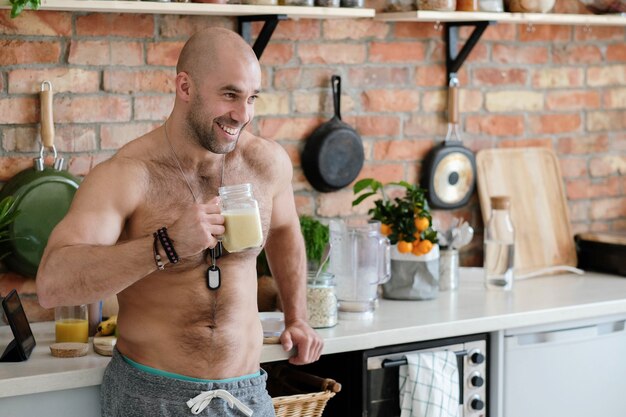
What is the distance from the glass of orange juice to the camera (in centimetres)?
280

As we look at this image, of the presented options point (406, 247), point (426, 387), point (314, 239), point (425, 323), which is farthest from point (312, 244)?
point (426, 387)

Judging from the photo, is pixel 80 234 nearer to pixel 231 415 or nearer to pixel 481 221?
pixel 231 415

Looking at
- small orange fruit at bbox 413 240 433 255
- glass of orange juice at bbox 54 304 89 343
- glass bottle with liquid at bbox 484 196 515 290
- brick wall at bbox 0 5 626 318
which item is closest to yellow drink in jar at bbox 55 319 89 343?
glass of orange juice at bbox 54 304 89 343

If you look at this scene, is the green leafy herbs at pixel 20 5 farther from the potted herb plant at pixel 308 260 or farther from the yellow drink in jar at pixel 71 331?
the potted herb plant at pixel 308 260

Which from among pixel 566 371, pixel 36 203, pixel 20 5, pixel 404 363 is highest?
pixel 20 5

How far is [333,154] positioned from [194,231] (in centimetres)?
143

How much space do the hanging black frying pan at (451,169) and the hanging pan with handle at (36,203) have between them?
136cm

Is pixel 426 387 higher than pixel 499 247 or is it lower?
lower

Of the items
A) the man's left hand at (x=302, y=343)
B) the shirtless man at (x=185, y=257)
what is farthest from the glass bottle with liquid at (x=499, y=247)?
the shirtless man at (x=185, y=257)

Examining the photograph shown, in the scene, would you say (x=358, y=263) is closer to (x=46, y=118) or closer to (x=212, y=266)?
(x=212, y=266)

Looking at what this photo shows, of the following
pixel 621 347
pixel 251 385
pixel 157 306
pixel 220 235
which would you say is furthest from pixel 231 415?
pixel 621 347

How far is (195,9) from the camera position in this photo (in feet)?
9.84

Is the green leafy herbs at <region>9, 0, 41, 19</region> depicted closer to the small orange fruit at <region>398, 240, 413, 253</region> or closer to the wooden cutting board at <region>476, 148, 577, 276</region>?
the small orange fruit at <region>398, 240, 413, 253</region>

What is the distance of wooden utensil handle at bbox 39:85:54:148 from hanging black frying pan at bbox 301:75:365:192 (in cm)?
90
